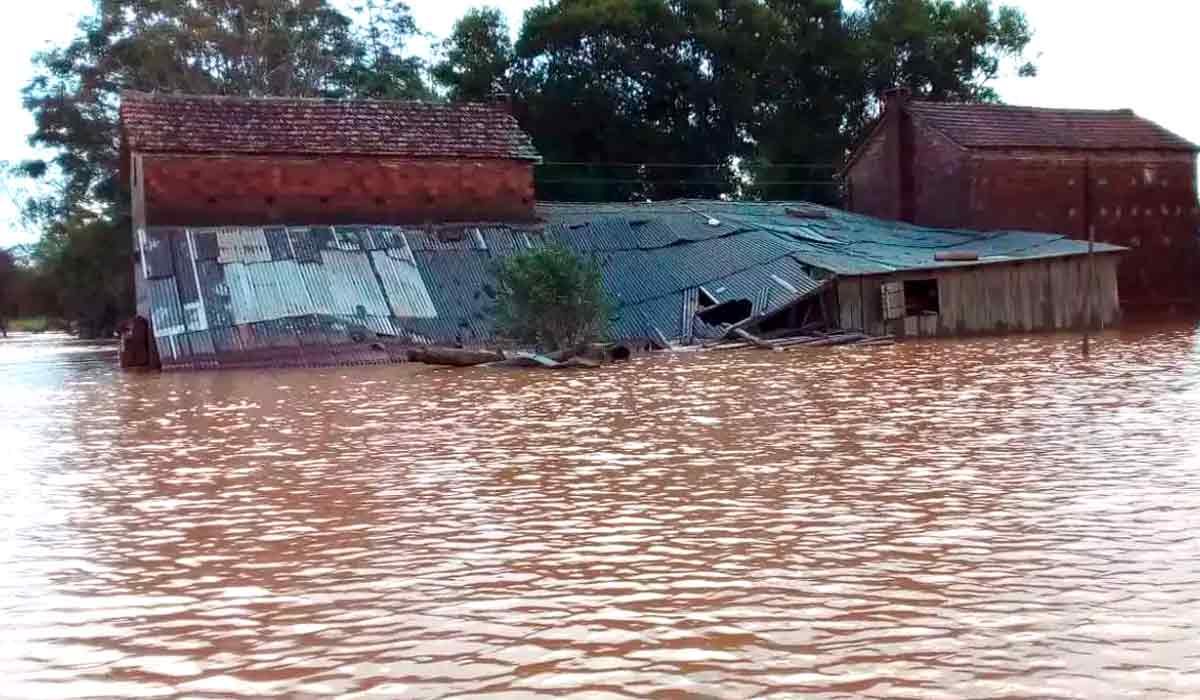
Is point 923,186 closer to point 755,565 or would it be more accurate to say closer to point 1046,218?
point 1046,218

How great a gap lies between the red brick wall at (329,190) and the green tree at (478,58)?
1523cm

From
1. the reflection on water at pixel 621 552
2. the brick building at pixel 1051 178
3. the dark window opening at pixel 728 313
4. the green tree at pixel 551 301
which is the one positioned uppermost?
the brick building at pixel 1051 178

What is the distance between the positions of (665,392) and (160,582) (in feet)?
33.3

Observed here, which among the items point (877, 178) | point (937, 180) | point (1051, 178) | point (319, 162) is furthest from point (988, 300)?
point (319, 162)

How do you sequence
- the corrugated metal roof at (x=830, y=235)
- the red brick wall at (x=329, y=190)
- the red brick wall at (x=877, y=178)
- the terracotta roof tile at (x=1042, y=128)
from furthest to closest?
the red brick wall at (x=877, y=178)
the terracotta roof tile at (x=1042, y=128)
the corrugated metal roof at (x=830, y=235)
the red brick wall at (x=329, y=190)

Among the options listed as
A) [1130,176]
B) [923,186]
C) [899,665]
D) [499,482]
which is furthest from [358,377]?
[1130,176]

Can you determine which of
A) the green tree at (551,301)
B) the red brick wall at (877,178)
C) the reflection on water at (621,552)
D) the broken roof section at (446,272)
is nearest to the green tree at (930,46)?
the red brick wall at (877,178)

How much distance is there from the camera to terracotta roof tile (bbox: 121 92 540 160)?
27.3 meters

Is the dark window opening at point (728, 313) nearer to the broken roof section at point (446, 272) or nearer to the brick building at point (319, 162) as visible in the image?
the broken roof section at point (446, 272)

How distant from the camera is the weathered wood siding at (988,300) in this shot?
26.7 meters

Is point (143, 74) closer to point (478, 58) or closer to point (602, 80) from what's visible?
point (478, 58)

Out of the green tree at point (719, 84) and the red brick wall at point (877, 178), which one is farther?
the green tree at point (719, 84)

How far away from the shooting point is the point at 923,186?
35.1 meters

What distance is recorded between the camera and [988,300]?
1083 inches
